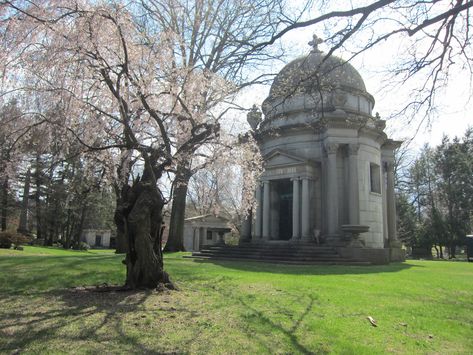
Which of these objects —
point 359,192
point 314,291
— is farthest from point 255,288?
point 359,192

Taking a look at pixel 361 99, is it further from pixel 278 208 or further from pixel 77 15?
pixel 77 15

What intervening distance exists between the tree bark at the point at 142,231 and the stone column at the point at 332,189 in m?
14.5

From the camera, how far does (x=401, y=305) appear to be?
808 cm

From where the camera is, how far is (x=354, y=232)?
68.7 feet

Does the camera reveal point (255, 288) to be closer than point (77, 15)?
No

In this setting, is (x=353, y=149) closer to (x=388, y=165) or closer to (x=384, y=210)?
(x=384, y=210)

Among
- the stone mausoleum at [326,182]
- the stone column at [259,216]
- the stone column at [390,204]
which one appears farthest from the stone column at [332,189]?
the stone column at [390,204]

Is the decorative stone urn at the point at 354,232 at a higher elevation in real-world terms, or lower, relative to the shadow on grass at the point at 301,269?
higher

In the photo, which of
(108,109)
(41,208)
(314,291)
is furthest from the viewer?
(41,208)

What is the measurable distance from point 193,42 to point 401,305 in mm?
18396

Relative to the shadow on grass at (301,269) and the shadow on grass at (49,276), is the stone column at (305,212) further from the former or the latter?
the shadow on grass at (49,276)

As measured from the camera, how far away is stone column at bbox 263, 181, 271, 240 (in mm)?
24062

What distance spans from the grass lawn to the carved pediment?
13.4m

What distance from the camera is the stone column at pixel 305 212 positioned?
2233 cm
